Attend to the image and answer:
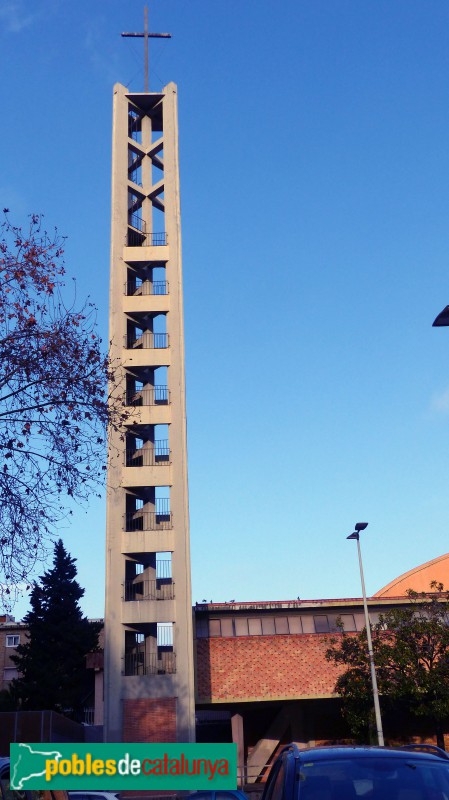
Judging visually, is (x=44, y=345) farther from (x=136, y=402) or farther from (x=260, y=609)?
(x=260, y=609)

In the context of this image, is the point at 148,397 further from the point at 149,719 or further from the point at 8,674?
the point at 8,674

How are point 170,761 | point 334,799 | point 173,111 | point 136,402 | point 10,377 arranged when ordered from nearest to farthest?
point 170,761 < point 334,799 < point 10,377 < point 136,402 < point 173,111

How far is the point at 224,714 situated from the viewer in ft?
157

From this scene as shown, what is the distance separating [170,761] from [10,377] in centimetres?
1096

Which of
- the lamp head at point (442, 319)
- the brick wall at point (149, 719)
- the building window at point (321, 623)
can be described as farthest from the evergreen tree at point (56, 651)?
the lamp head at point (442, 319)

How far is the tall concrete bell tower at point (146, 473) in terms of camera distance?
108 ft

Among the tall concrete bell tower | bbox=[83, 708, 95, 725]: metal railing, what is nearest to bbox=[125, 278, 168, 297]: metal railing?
the tall concrete bell tower

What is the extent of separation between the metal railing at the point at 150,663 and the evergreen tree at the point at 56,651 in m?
12.5

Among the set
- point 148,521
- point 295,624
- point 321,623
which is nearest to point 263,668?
point 295,624

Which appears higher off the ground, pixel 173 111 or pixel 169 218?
pixel 173 111

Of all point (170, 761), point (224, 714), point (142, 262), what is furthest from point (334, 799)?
point (224, 714)

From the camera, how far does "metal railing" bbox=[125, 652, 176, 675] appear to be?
1324 inches

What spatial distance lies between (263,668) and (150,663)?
625cm

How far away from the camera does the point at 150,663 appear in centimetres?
3394
